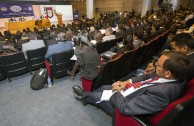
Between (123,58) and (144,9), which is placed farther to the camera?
(144,9)

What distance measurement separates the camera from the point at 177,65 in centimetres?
106

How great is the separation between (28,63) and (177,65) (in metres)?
3.04

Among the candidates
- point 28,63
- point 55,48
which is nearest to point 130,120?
point 55,48

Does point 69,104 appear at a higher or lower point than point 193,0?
lower

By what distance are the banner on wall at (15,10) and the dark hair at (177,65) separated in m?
13.3

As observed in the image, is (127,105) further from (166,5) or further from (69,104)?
(166,5)

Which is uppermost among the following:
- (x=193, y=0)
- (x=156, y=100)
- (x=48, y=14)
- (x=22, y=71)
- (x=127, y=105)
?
(x=193, y=0)

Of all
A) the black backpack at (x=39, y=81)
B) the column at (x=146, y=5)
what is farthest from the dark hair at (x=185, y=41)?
the column at (x=146, y=5)

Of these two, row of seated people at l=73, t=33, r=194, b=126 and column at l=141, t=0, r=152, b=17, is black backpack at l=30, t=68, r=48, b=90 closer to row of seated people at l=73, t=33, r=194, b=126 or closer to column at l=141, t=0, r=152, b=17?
row of seated people at l=73, t=33, r=194, b=126

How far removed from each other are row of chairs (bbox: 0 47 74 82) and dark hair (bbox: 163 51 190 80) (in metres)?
2.08

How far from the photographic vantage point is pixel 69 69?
3035mm

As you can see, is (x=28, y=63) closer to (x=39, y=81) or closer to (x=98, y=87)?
(x=39, y=81)

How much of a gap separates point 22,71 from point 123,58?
2360 mm

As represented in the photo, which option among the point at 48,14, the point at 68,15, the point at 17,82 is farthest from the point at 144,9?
the point at 17,82
